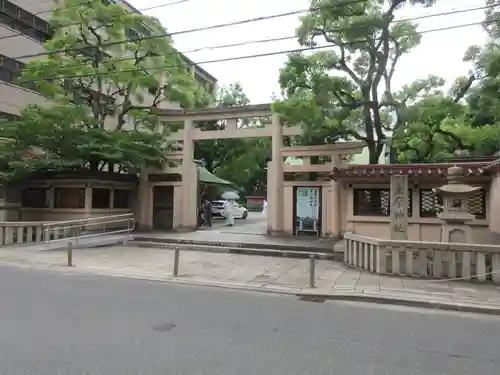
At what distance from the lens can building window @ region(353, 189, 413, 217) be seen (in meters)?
14.6

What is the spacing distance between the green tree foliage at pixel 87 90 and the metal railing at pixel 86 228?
8.27 feet

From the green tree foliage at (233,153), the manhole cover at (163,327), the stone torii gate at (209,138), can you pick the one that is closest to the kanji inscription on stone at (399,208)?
the stone torii gate at (209,138)

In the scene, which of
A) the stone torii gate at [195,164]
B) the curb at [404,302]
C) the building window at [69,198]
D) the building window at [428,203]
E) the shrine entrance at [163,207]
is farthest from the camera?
the shrine entrance at [163,207]

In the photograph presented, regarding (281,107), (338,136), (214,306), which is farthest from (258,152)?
(214,306)

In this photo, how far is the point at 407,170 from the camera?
44.3ft

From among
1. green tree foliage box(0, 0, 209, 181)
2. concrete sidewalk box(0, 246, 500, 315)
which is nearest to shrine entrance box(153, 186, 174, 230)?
green tree foliage box(0, 0, 209, 181)

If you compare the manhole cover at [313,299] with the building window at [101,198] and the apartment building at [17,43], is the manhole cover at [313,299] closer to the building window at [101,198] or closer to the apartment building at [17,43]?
the building window at [101,198]

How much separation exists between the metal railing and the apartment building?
9.50 meters

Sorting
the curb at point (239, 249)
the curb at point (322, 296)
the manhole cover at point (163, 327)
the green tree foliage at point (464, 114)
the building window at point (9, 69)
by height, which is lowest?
the curb at point (322, 296)

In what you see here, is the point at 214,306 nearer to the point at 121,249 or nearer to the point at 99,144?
the point at 121,249

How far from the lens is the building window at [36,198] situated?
1969cm

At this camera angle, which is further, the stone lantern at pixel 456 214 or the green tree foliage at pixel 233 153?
the green tree foliage at pixel 233 153

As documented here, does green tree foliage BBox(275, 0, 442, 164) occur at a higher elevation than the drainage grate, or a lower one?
higher

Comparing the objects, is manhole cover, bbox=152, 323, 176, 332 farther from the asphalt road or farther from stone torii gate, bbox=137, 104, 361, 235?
stone torii gate, bbox=137, 104, 361, 235
